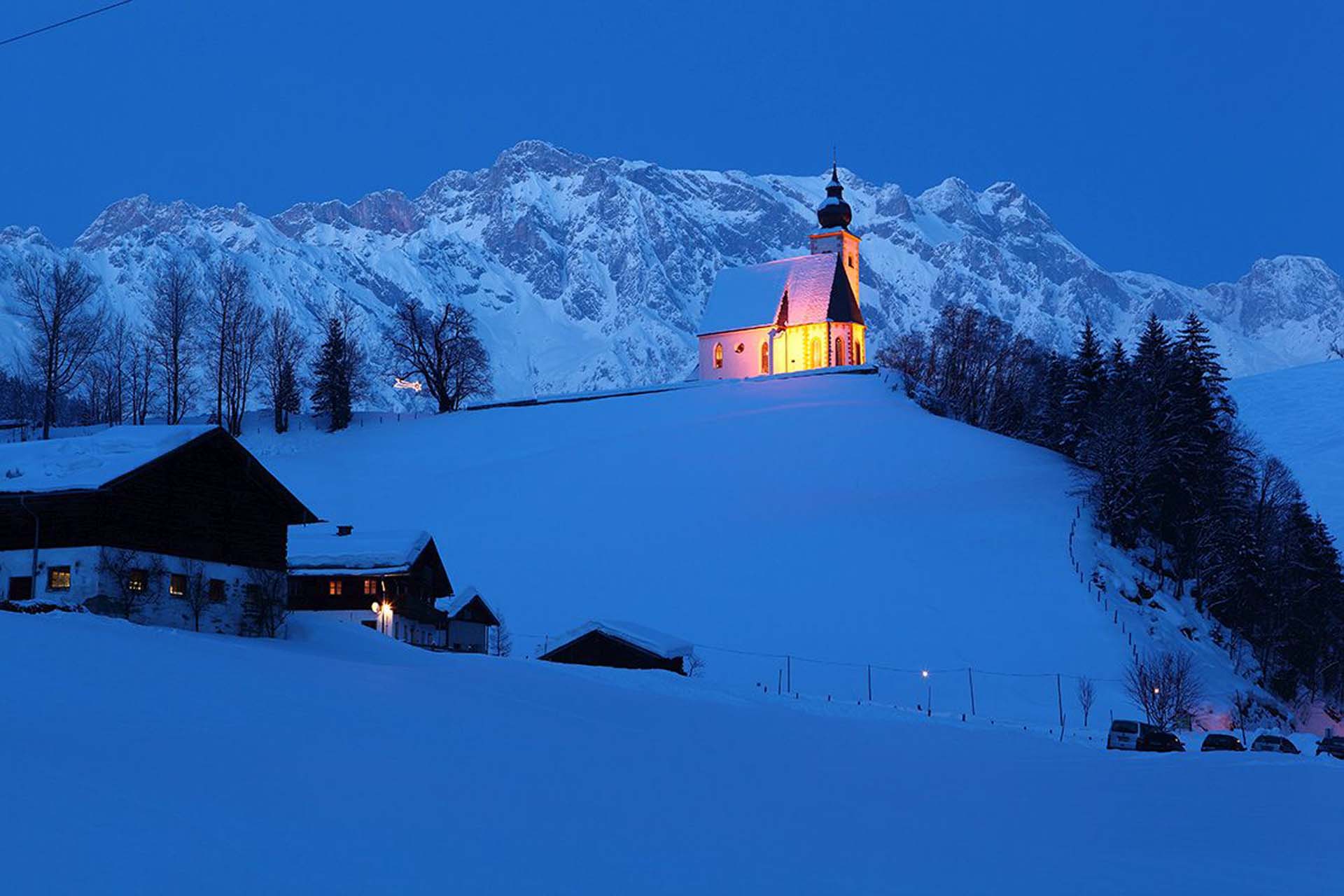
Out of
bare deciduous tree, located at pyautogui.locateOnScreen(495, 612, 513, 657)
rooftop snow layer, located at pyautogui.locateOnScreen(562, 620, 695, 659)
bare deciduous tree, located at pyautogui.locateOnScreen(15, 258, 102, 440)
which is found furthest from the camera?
bare deciduous tree, located at pyautogui.locateOnScreen(15, 258, 102, 440)

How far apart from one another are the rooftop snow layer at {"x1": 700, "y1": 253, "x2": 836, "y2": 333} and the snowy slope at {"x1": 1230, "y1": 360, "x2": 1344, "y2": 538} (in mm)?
50733

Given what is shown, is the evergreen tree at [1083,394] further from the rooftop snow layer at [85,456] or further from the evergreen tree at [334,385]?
the rooftop snow layer at [85,456]

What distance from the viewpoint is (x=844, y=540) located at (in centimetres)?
6644

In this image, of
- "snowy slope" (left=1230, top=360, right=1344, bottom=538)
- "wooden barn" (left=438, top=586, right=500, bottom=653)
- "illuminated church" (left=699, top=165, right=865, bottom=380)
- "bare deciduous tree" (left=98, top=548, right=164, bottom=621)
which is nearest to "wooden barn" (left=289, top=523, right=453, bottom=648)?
"wooden barn" (left=438, top=586, right=500, bottom=653)

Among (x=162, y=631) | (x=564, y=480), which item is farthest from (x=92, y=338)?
(x=162, y=631)

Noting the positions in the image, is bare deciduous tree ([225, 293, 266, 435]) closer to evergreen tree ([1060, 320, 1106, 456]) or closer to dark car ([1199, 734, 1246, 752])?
evergreen tree ([1060, 320, 1106, 456])

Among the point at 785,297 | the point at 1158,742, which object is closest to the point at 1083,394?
the point at 1158,742

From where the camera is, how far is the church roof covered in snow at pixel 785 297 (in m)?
132

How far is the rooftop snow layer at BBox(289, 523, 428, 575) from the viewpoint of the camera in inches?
2137

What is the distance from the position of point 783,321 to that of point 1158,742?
316ft

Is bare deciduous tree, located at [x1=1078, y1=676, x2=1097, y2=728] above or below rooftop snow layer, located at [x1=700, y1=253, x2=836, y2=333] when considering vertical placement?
below

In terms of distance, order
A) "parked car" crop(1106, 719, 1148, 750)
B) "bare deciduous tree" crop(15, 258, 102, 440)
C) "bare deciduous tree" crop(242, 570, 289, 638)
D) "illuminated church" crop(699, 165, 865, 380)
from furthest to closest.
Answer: "illuminated church" crop(699, 165, 865, 380) < "bare deciduous tree" crop(15, 258, 102, 440) < "bare deciduous tree" crop(242, 570, 289, 638) < "parked car" crop(1106, 719, 1148, 750)

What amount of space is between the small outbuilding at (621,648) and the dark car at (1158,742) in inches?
653

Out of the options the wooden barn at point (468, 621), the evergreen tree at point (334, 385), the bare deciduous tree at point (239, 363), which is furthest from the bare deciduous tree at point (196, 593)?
the evergreen tree at point (334, 385)
